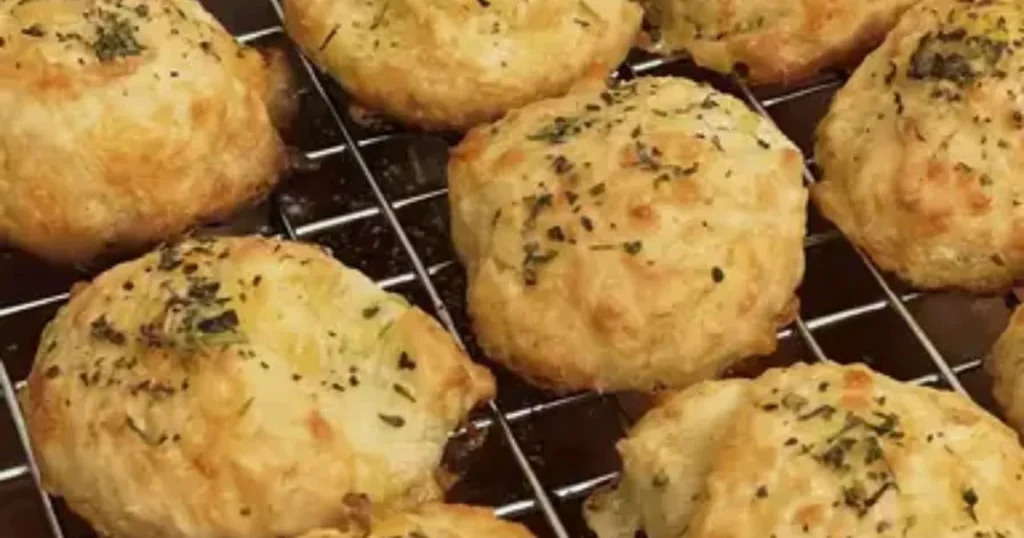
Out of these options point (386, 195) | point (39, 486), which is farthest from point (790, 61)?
point (39, 486)

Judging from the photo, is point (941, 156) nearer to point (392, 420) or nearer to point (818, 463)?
point (818, 463)

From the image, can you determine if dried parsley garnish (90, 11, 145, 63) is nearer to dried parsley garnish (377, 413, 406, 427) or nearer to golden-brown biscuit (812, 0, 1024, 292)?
dried parsley garnish (377, 413, 406, 427)

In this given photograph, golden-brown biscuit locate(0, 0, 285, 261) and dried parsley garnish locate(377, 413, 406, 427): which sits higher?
golden-brown biscuit locate(0, 0, 285, 261)

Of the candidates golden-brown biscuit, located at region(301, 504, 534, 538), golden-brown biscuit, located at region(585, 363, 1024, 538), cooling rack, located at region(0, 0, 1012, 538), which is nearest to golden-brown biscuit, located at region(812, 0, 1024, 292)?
cooling rack, located at region(0, 0, 1012, 538)

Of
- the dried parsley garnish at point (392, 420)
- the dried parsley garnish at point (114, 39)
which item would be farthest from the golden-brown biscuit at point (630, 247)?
the dried parsley garnish at point (114, 39)

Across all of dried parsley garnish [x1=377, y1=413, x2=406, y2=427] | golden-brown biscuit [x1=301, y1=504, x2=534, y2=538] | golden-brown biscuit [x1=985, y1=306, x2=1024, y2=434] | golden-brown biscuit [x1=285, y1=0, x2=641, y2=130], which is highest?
golden-brown biscuit [x1=285, y1=0, x2=641, y2=130]
